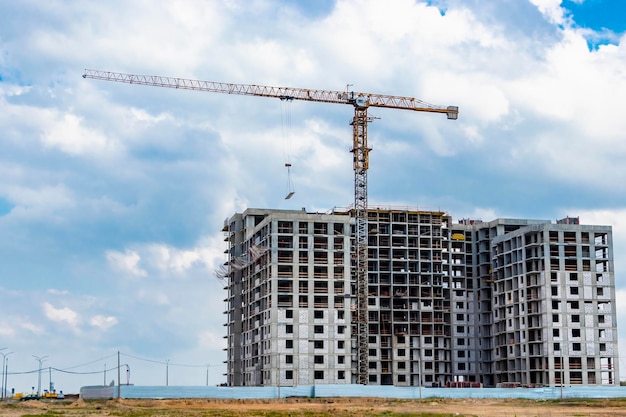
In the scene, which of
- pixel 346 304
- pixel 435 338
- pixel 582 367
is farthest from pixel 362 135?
pixel 582 367

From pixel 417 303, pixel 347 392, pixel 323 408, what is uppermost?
pixel 417 303

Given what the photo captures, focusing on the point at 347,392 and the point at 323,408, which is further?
the point at 347,392

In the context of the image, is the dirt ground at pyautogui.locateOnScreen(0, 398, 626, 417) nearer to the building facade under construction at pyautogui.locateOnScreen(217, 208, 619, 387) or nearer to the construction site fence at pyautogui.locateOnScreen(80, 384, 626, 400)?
the construction site fence at pyautogui.locateOnScreen(80, 384, 626, 400)

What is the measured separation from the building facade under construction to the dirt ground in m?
18.3

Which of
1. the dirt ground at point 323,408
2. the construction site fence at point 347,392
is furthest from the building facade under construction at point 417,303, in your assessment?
the dirt ground at point 323,408

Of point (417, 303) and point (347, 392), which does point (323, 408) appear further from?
point (417, 303)

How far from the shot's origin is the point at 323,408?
396 ft

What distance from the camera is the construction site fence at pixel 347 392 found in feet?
470

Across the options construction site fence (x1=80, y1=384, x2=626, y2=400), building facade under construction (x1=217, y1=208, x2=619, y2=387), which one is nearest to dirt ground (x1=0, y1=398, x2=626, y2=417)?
construction site fence (x1=80, y1=384, x2=626, y2=400)

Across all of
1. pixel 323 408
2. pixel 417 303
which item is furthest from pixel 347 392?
pixel 417 303

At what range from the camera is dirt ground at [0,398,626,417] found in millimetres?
107750

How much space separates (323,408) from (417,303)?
71.5 meters

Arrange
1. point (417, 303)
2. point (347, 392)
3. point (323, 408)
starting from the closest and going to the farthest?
1. point (323, 408)
2. point (347, 392)
3. point (417, 303)

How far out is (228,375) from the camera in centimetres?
18925
